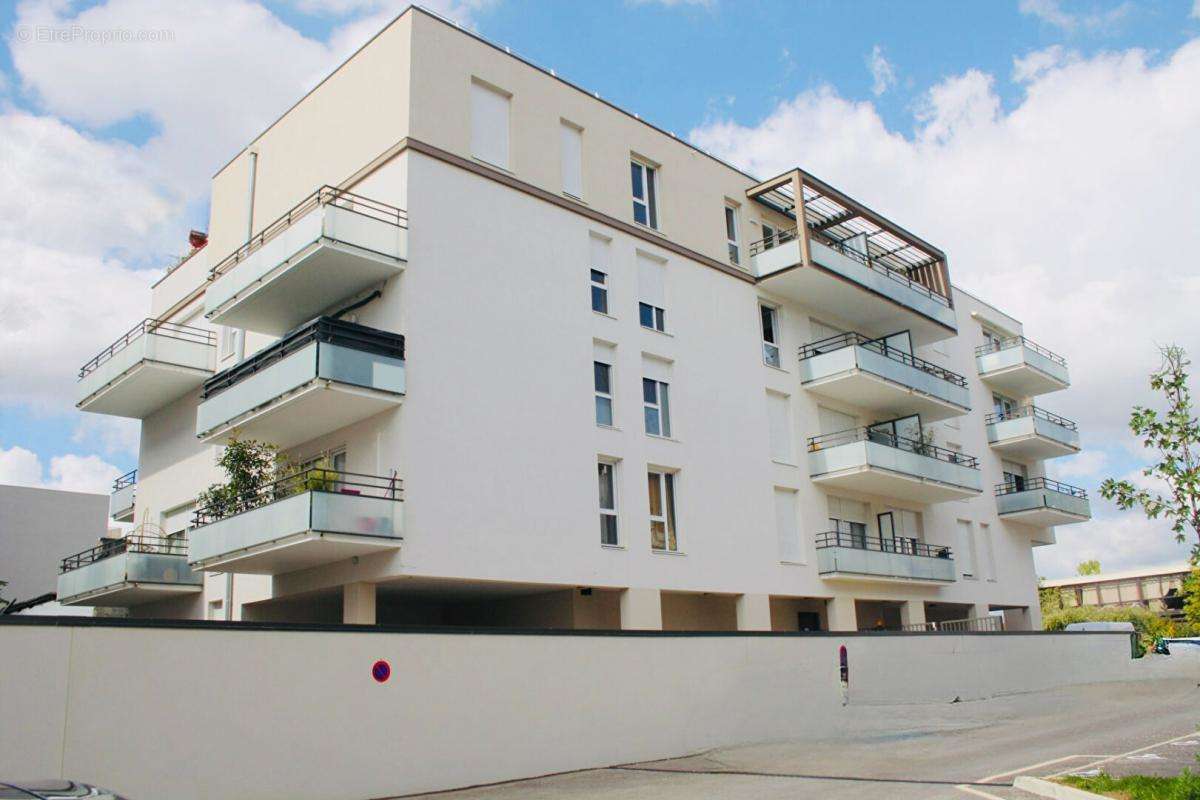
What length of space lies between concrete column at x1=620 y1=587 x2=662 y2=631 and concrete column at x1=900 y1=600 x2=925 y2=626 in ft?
35.9

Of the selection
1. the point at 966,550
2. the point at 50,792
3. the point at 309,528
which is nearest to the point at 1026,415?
the point at 966,550

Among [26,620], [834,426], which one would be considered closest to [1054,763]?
[26,620]

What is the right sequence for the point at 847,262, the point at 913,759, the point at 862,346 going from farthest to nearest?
the point at 862,346, the point at 847,262, the point at 913,759

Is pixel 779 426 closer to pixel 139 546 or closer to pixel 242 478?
pixel 242 478

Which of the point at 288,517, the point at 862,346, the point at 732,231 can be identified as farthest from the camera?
the point at 862,346

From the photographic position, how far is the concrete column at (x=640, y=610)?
22344 millimetres

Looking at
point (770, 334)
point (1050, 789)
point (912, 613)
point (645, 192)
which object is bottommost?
point (1050, 789)

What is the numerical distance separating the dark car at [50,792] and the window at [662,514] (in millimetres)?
18729

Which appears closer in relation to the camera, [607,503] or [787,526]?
[607,503]

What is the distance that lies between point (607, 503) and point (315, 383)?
23.9 ft

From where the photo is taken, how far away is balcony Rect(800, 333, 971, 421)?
28781 millimetres

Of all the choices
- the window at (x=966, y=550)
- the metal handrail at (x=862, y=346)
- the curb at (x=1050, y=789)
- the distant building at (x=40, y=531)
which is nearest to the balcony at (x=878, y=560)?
the window at (x=966, y=550)

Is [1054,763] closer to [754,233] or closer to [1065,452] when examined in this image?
[754,233]

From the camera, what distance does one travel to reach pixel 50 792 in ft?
16.2
